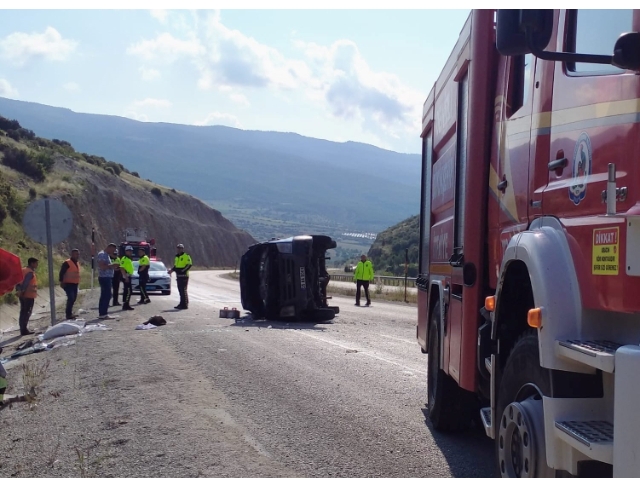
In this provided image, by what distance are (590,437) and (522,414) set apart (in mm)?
562

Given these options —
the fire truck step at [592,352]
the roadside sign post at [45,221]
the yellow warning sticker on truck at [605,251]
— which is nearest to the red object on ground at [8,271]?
the fire truck step at [592,352]

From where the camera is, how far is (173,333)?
13.7 m

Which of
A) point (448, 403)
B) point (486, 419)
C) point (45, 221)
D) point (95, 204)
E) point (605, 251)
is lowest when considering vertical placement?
point (448, 403)

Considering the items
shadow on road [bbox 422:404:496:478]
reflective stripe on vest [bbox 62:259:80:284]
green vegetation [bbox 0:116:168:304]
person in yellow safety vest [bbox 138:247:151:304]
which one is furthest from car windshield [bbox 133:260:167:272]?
shadow on road [bbox 422:404:496:478]

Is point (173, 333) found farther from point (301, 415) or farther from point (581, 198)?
point (581, 198)

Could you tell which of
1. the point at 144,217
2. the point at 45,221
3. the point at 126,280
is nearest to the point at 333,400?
the point at 45,221

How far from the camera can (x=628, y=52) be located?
2.78 metres

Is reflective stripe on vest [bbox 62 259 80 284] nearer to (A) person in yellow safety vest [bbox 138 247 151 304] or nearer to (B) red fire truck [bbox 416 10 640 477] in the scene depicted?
(A) person in yellow safety vest [bbox 138 247 151 304]

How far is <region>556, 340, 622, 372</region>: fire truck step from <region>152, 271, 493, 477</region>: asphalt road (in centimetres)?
227

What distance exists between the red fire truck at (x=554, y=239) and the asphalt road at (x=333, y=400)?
0.88m

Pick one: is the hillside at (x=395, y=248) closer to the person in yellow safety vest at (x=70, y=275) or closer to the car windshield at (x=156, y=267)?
the car windshield at (x=156, y=267)

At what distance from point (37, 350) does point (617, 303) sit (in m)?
11.1

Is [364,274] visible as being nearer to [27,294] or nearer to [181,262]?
[181,262]
